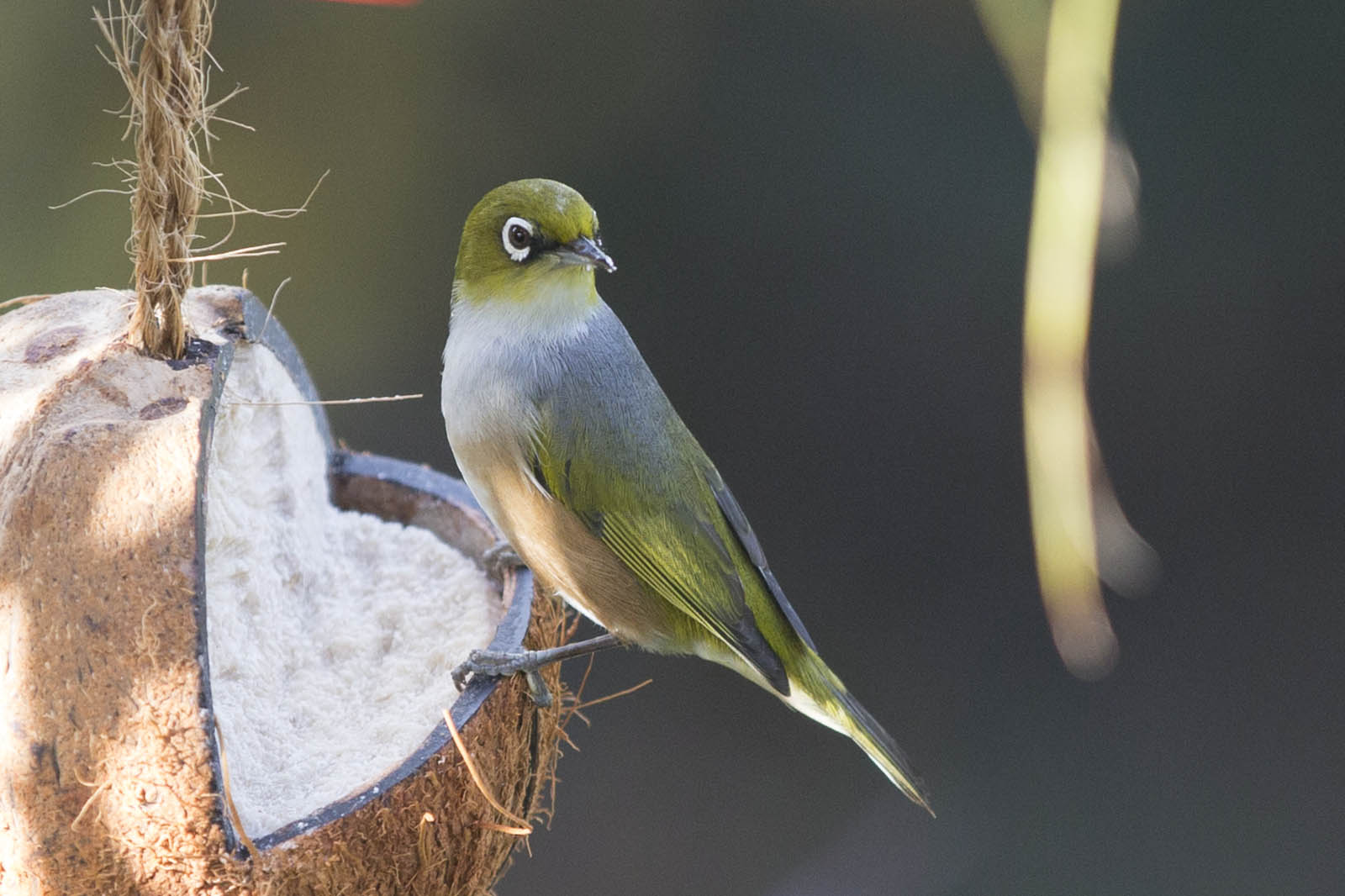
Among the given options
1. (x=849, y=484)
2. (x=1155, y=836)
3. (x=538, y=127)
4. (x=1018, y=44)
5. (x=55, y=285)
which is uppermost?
(x=1018, y=44)

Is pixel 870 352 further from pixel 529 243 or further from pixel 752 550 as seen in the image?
pixel 529 243

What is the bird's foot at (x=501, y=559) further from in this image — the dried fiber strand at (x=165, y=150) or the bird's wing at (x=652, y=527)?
the dried fiber strand at (x=165, y=150)

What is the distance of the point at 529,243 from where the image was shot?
226 cm

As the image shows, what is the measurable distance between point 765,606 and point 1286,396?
2.50m

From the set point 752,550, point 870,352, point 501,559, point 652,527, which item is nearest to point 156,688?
point 501,559

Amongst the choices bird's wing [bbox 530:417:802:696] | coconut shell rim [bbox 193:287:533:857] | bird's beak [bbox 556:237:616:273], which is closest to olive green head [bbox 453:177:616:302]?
bird's beak [bbox 556:237:616:273]

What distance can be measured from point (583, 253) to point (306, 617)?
887mm

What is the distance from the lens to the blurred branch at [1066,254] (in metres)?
2.21

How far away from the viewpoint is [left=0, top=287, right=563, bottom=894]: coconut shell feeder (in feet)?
5.26

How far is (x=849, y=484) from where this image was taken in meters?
4.41

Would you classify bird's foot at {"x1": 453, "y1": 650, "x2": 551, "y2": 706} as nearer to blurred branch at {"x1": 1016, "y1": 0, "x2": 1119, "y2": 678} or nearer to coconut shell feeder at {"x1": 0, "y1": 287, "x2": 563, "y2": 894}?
coconut shell feeder at {"x1": 0, "y1": 287, "x2": 563, "y2": 894}

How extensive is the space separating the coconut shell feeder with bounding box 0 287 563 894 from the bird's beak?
578mm

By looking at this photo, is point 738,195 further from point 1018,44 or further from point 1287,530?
point 1287,530

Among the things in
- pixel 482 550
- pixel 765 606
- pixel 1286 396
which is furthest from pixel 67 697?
pixel 1286 396
